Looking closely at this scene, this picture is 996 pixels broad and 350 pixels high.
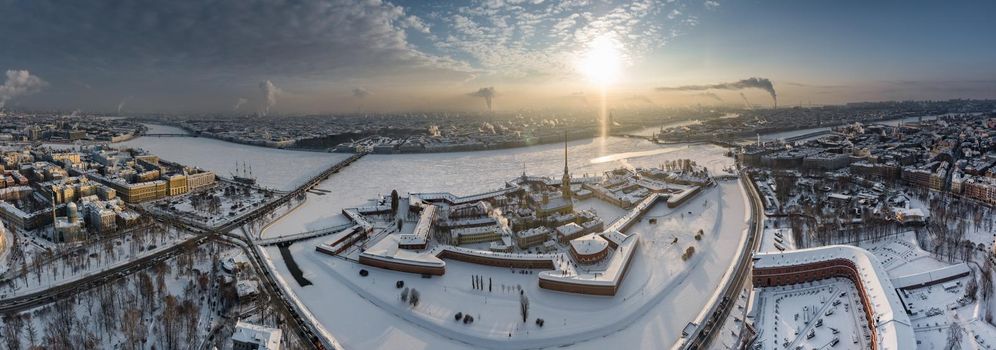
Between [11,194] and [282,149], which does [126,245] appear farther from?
[282,149]

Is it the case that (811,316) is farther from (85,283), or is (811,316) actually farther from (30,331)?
(85,283)

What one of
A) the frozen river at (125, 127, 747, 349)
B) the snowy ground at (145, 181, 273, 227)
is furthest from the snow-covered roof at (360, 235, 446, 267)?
the snowy ground at (145, 181, 273, 227)

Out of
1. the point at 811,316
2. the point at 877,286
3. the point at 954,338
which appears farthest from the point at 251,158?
the point at 954,338

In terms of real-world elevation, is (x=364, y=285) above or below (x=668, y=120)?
below

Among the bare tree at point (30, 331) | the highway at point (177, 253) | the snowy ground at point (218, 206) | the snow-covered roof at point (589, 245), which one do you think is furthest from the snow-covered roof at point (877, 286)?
the snowy ground at point (218, 206)

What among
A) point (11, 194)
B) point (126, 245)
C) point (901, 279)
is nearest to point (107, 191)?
point (11, 194)

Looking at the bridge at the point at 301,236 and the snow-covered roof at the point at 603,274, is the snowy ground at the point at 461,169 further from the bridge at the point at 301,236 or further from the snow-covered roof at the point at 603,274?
the snow-covered roof at the point at 603,274

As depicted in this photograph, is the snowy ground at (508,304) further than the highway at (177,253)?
No
